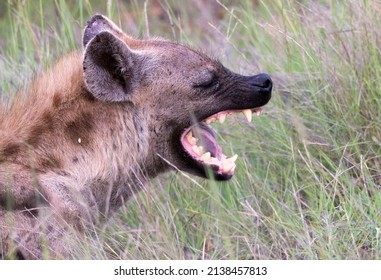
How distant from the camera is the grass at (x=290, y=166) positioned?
4840 millimetres

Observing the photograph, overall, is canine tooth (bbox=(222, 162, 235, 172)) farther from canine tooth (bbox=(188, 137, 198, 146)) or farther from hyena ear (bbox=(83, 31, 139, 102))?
hyena ear (bbox=(83, 31, 139, 102))

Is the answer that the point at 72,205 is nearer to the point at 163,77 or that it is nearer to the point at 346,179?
the point at 163,77

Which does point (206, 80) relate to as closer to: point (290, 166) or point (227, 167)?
point (227, 167)

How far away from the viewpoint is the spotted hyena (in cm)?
462

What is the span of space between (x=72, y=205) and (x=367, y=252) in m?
1.34

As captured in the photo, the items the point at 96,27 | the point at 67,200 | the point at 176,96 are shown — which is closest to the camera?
the point at 67,200

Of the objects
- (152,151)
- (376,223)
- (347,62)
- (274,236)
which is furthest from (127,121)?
(347,62)

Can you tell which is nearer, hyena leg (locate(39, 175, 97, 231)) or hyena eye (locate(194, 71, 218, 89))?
hyena leg (locate(39, 175, 97, 231))

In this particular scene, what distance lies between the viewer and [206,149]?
199 inches

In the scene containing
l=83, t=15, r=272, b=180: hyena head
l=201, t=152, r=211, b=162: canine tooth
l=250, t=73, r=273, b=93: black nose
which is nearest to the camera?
l=83, t=15, r=272, b=180: hyena head

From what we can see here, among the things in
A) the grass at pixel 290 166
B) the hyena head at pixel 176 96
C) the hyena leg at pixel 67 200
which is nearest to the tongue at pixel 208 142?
the hyena head at pixel 176 96

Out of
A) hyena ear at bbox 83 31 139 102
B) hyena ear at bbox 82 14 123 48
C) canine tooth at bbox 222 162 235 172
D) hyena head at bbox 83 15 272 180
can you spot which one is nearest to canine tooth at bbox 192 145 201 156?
hyena head at bbox 83 15 272 180

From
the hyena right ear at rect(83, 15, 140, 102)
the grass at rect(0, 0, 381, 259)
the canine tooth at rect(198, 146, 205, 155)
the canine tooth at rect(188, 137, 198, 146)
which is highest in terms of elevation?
the hyena right ear at rect(83, 15, 140, 102)

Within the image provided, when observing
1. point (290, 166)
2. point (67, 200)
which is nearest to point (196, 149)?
point (67, 200)
